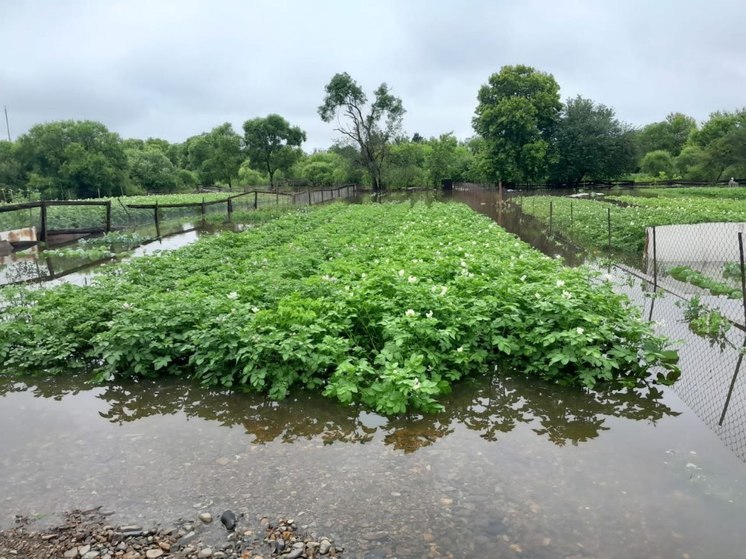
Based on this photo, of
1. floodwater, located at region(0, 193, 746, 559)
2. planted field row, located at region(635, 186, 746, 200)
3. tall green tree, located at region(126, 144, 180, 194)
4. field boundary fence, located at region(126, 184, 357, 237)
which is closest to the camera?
floodwater, located at region(0, 193, 746, 559)

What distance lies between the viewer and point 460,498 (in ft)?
12.8

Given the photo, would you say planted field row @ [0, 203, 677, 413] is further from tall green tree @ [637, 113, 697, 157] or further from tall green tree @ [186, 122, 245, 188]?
tall green tree @ [637, 113, 697, 157]

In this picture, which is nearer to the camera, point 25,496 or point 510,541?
point 510,541

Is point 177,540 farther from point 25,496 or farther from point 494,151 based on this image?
point 494,151

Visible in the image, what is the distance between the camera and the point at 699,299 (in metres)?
8.47

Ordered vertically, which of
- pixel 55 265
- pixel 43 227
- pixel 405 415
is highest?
pixel 43 227

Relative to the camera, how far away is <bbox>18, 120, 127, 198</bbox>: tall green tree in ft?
204

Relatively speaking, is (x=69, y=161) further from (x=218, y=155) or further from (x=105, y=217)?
(x=105, y=217)

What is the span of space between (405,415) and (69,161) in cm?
7077

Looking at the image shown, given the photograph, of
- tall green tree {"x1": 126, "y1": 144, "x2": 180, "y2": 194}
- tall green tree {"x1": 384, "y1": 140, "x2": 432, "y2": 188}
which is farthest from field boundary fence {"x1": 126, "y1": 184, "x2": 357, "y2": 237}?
tall green tree {"x1": 126, "y1": 144, "x2": 180, "y2": 194}

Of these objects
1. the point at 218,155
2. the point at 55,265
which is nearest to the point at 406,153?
the point at 218,155

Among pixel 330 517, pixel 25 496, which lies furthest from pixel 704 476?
pixel 25 496

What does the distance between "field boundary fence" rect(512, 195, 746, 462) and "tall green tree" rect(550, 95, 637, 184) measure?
40911mm

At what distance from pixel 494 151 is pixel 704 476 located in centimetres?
5352
